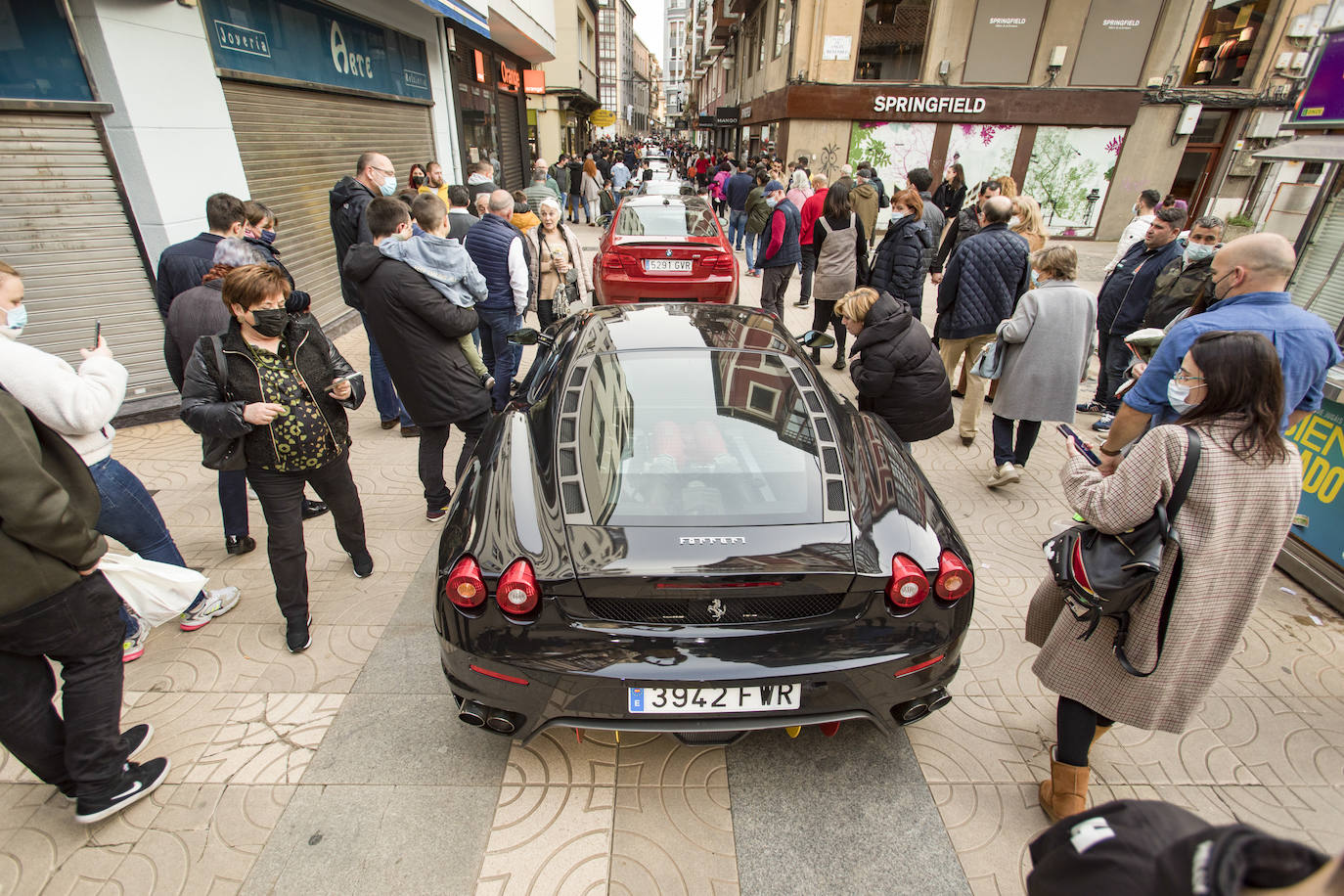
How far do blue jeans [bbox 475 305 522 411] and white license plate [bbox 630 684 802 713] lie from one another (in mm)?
3679

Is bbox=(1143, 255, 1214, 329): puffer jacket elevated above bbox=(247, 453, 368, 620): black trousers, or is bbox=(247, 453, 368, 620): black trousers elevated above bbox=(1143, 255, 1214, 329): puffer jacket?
bbox=(1143, 255, 1214, 329): puffer jacket

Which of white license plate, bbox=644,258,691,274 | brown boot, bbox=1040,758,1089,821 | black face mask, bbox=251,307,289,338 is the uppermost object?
black face mask, bbox=251,307,289,338

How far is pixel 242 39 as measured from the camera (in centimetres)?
624

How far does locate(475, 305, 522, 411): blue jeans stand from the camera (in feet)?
17.1

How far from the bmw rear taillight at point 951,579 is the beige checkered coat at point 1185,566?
39cm

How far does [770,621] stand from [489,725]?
3.34 feet

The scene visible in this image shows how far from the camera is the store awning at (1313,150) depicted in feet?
13.9

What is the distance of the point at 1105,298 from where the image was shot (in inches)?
222

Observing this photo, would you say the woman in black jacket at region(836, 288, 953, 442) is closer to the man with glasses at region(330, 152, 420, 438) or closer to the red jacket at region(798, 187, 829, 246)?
the man with glasses at region(330, 152, 420, 438)

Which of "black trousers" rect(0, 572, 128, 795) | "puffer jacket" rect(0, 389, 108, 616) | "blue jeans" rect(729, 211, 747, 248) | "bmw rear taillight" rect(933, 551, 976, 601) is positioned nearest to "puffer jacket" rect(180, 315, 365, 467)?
"puffer jacket" rect(0, 389, 108, 616)

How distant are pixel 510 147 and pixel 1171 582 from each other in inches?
794

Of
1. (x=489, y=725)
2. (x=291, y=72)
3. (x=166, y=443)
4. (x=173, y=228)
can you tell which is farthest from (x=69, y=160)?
(x=489, y=725)

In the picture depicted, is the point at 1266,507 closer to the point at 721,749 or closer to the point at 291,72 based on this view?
the point at 721,749

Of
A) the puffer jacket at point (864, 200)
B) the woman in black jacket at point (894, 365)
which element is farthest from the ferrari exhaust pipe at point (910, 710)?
the puffer jacket at point (864, 200)
